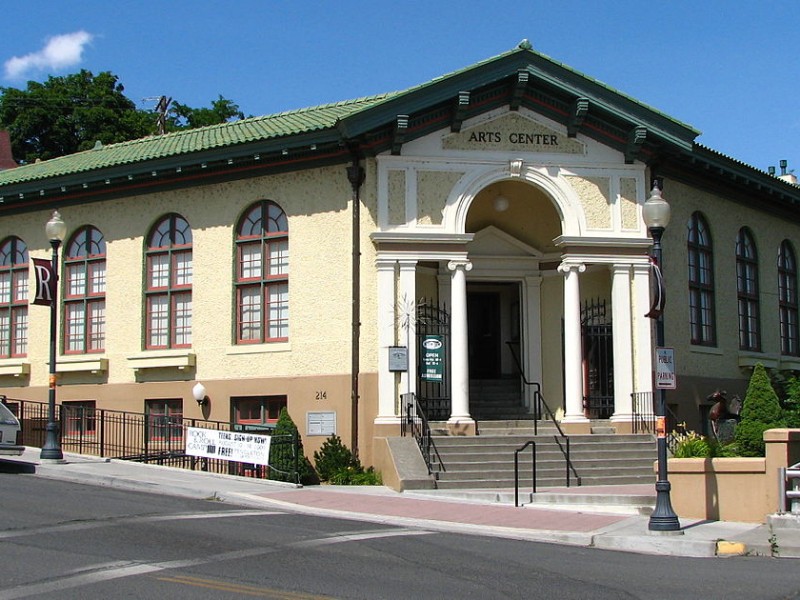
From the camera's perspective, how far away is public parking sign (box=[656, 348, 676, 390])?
15.0 m

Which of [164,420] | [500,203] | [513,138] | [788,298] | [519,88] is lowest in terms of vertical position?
[164,420]

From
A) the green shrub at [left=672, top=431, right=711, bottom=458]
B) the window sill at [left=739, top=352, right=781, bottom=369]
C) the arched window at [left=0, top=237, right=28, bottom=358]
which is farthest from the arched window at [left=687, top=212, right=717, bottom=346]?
the arched window at [left=0, top=237, right=28, bottom=358]

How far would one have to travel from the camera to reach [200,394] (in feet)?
79.4

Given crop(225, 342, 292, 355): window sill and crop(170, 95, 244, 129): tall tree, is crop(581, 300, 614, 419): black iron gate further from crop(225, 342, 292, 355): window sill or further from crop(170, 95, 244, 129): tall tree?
crop(170, 95, 244, 129): tall tree

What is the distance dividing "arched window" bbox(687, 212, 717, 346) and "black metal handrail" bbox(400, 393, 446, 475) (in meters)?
8.11

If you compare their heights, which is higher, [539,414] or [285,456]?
[539,414]

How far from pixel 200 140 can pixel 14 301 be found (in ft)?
22.4

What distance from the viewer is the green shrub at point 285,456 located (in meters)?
21.0

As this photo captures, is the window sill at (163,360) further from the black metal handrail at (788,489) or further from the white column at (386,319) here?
the black metal handrail at (788,489)

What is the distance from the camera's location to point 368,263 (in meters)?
22.7

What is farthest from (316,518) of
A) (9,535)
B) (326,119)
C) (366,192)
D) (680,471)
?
(326,119)

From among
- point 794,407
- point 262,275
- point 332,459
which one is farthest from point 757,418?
point 262,275

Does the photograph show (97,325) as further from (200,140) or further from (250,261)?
(200,140)

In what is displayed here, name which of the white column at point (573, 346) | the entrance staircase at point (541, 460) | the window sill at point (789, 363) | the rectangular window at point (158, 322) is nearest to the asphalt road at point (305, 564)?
the entrance staircase at point (541, 460)
